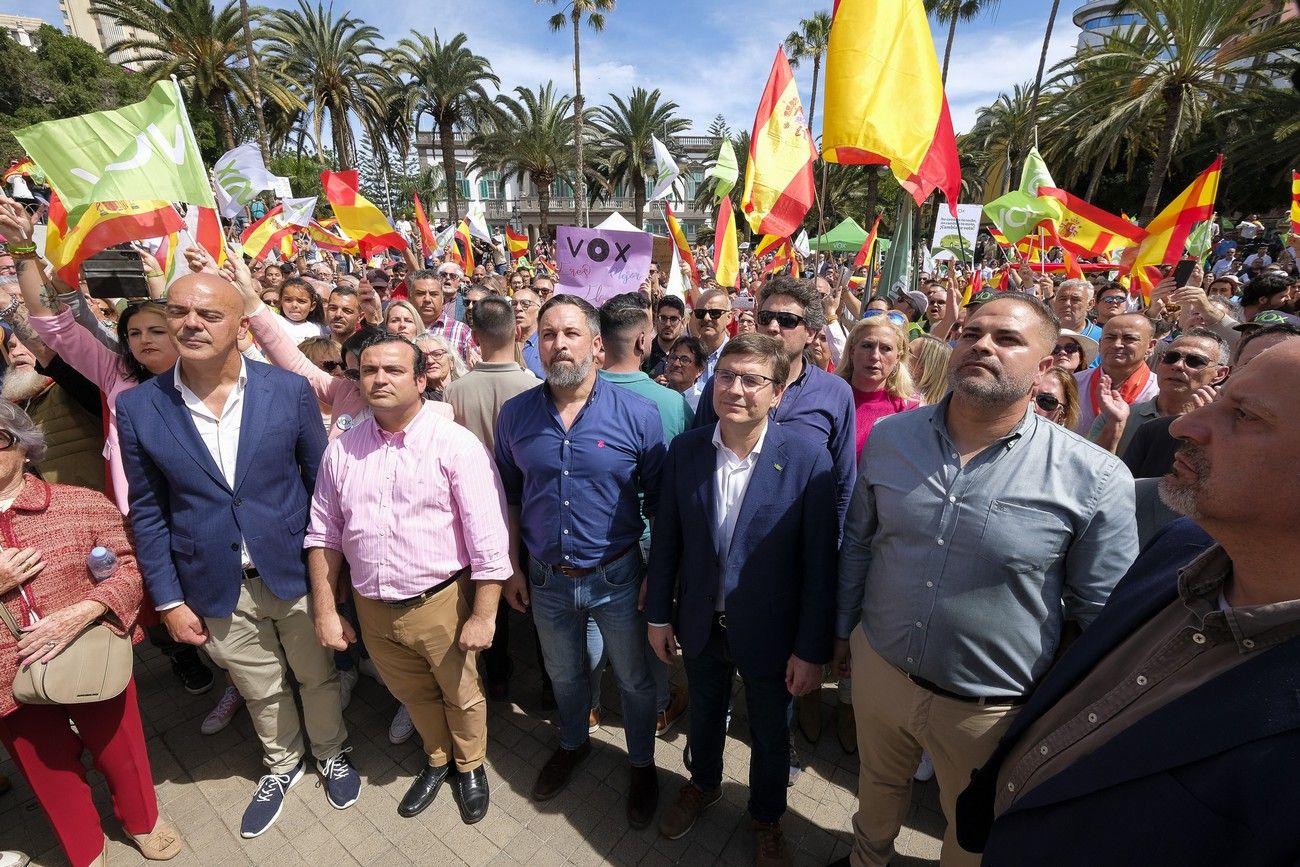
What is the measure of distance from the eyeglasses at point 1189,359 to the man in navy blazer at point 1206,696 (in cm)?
196

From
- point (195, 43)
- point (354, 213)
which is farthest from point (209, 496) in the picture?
point (195, 43)

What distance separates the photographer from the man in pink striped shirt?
248 centimetres

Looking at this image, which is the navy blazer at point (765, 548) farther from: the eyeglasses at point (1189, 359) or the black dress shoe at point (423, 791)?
the eyeglasses at point (1189, 359)

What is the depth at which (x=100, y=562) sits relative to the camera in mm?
2324

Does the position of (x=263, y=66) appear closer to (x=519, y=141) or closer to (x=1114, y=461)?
(x=519, y=141)

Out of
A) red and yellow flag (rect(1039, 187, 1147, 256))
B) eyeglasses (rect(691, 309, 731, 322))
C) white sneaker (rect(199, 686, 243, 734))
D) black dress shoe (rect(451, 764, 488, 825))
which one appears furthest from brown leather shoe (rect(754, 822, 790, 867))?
red and yellow flag (rect(1039, 187, 1147, 256))

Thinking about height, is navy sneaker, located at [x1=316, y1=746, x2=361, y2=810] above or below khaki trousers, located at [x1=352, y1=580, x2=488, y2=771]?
below

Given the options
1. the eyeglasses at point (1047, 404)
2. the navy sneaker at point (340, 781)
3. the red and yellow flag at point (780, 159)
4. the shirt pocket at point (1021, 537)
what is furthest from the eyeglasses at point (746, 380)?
the red and yellow flag at point (780, 159)

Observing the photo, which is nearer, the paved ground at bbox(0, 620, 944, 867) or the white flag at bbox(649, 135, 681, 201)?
the paved ground at bbox(0, 620, 944, 867)

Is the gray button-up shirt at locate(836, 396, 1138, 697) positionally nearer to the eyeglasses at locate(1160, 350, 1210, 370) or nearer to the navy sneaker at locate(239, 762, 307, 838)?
the eyeglasses at locate(1160, 350, 1210, 370)

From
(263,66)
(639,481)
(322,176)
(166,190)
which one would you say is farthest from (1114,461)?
(263,66)

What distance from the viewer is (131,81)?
32.2 m

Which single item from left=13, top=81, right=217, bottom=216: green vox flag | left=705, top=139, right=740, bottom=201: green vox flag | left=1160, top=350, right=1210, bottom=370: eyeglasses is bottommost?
left=1160, top=350, right=1210, bottom=370: eyeglasses

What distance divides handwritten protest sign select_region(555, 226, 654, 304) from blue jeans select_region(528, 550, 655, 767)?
3317 millimetres
